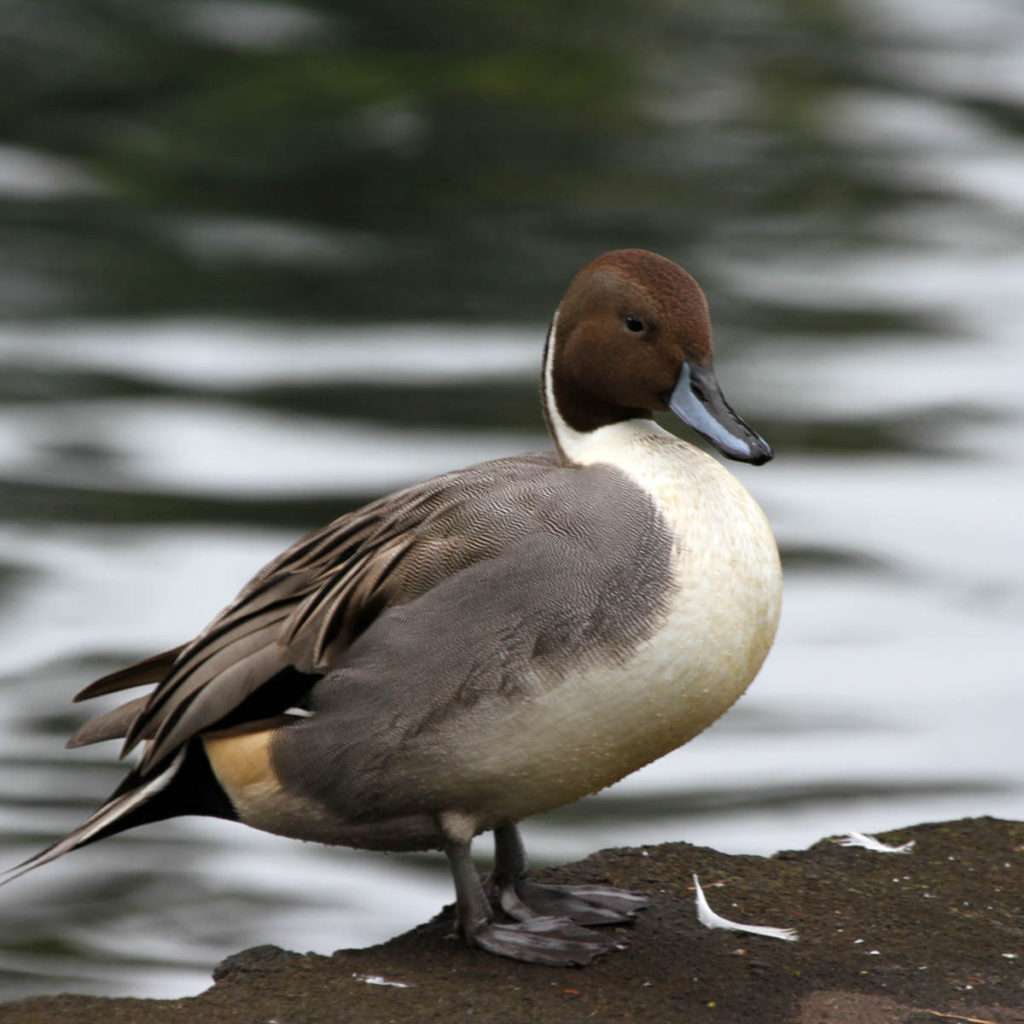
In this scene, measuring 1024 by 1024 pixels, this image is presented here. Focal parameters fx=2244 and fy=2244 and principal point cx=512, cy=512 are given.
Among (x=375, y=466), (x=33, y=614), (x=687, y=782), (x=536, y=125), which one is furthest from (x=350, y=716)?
(x=536, y=125)

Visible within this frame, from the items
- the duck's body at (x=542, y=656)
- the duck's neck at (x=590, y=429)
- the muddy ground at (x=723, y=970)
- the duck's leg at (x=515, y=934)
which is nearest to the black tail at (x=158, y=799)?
the duck's body at (x=542, y=656)

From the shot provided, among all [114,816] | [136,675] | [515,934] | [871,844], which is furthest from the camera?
[871,844]

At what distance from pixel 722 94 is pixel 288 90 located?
10.6 ft

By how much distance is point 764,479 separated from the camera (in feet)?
33.9

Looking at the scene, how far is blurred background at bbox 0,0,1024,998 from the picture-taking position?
24.9 ft

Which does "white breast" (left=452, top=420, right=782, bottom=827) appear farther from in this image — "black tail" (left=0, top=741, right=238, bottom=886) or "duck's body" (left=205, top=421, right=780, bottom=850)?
"black tail" (left=0, top=741, right=238, bottom=886)

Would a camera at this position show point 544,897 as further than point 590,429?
Yes

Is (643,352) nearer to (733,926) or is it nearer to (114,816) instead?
(733,926)

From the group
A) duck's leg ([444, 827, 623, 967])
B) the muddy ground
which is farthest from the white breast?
the muddy ground

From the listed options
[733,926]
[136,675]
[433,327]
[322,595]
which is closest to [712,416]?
[322,595]

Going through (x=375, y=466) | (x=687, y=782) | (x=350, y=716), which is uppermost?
(x=350, y=716)

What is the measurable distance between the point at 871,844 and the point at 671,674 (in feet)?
3.44

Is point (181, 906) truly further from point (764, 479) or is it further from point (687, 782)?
point (764, 479)

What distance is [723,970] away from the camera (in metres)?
4.12
